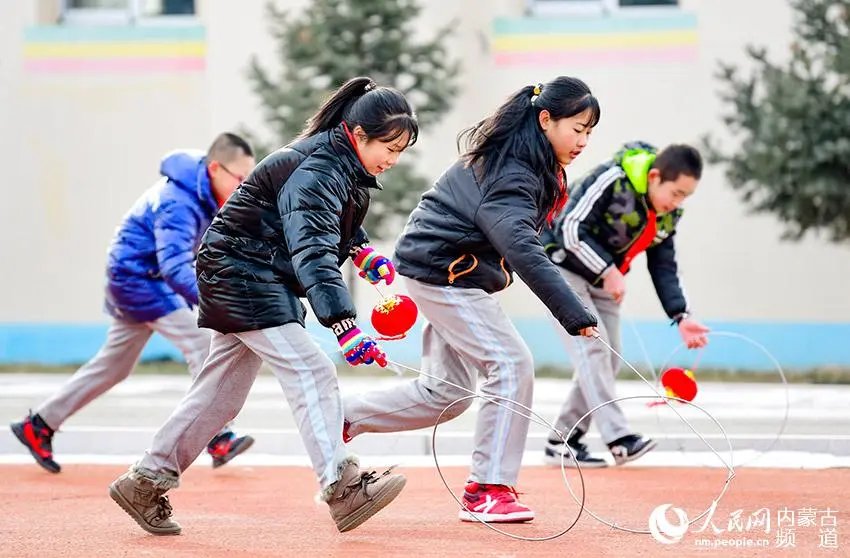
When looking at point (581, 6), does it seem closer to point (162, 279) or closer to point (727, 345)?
point (727, 345)

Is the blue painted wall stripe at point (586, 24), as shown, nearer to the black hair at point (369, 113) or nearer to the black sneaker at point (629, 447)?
the black sneaker at point (629, 447)

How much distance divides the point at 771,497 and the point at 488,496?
1.64 metres

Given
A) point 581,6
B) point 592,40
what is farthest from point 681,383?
point 581,6

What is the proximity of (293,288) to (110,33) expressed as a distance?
13065 mm

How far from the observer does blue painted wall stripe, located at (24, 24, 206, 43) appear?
1708cm

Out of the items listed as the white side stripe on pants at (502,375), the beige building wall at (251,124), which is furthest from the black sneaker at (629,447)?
the beige building wall at (251,124)

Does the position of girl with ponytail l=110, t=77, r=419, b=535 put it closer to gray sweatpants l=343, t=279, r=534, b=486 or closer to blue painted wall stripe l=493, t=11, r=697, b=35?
gray sweatpants l=343, t=279, r=534, b=486

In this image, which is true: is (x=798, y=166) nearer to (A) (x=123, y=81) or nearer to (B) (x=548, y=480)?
(B) (x=548, y=480)

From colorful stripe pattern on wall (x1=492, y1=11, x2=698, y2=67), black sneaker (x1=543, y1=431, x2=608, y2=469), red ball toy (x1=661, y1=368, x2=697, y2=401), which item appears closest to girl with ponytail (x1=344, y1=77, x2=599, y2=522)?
red ball toy (x1=661, y1=368, x2=697, y2=401)

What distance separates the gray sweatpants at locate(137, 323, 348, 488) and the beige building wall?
35.9ft

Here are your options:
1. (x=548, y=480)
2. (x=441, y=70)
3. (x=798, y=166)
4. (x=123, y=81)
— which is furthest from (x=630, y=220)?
(x=123, y=81)

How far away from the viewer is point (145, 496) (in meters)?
5.09

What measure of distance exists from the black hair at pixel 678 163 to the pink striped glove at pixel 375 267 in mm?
2031

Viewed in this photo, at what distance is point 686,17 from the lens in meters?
15.9
